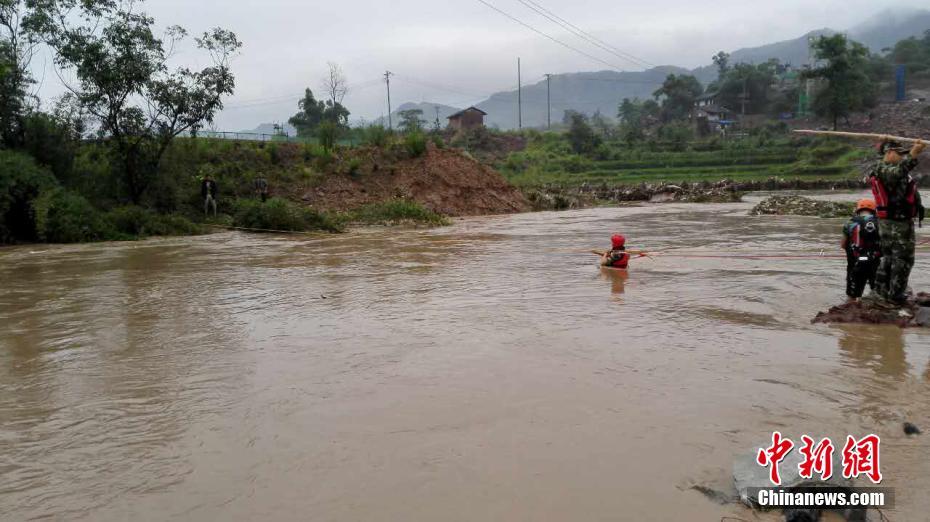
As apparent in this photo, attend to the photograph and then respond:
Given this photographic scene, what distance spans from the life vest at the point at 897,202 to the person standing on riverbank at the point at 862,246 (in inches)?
7.3

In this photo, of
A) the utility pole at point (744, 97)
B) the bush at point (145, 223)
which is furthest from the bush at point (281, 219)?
the utility pole at point (744, 97)

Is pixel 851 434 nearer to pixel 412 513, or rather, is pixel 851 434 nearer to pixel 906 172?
pixel 412 513

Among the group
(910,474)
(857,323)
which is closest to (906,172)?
(857,323)

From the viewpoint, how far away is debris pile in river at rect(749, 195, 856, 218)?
74.4ft

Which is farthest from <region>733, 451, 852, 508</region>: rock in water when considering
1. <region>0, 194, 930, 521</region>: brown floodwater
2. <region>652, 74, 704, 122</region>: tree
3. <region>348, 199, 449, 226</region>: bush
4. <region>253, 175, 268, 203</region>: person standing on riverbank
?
<region>652, 74, 704, 122</region>: tree

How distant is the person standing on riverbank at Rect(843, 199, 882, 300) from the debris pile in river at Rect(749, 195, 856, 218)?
54.2 ft

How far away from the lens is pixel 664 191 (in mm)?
39500

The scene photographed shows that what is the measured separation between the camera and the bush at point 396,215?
24031 millimetres

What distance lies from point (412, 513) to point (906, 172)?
21.1 ft

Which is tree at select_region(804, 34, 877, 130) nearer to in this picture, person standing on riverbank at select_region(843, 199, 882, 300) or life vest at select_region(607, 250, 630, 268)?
life vest at select_region(607, 250, 630, 268)

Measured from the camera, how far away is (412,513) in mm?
3229

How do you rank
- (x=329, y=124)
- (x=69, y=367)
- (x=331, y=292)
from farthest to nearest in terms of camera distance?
1. (x=329, y=124)
2. (x=331, y=292)
3. (x=69, y=367)

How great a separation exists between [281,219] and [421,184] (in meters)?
9.61

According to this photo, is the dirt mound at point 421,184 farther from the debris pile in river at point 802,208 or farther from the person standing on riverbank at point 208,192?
the debris pile in river at point 802,208
